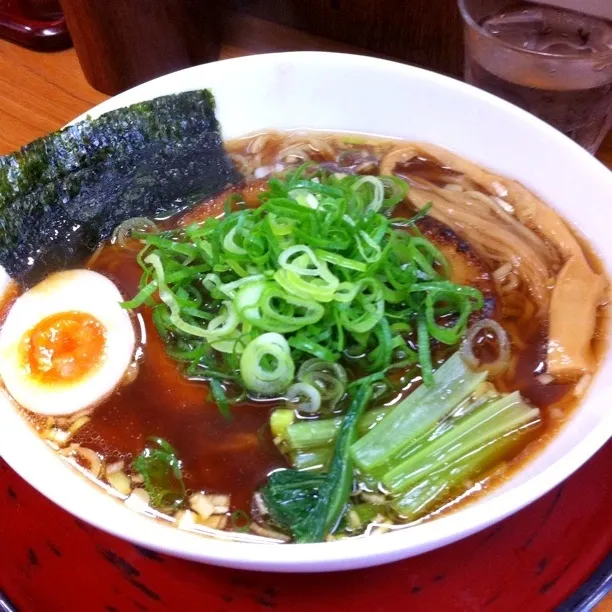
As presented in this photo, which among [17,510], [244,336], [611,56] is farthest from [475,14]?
[17,510]

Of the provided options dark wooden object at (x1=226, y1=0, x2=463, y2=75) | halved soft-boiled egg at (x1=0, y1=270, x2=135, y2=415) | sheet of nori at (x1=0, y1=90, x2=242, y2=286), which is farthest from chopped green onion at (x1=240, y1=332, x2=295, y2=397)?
dark wooden object at (x1=226, y1=0, x2=463, y2=75)

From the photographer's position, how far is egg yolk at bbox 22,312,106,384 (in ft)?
4.63

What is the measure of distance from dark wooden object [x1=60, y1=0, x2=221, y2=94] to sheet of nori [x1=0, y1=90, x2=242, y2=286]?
23.8 inches

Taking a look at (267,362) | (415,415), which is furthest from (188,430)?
(415,415)

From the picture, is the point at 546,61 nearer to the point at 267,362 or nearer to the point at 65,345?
the point at 267,362

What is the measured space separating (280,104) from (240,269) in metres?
0.73

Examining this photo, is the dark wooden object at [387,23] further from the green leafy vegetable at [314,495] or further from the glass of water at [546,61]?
the green leafy vegetable at [314,495]

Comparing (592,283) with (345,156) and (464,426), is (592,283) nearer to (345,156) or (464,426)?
(464,426)

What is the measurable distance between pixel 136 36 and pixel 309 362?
150cm

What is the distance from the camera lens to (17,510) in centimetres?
130

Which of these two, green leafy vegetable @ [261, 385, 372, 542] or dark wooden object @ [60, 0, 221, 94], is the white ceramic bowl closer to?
green leafy vegetable @ [261, 385, 372, 542]

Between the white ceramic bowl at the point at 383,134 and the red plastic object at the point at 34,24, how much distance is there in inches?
47.3

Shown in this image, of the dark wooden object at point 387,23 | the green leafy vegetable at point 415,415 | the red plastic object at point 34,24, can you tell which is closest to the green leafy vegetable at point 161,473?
the green leafy vegetable at point 415,415

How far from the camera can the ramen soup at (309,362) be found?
1.25m
